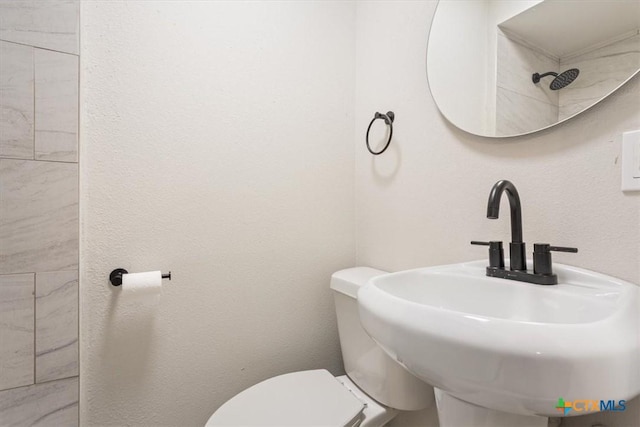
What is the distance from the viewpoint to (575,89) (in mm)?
690

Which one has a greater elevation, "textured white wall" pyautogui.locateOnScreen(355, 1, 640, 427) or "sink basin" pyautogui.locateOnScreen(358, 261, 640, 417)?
"textured white wall" pyautogui.locateOnScreen(355, 1, 640, 427)

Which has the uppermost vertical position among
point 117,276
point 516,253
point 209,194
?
point 209,194

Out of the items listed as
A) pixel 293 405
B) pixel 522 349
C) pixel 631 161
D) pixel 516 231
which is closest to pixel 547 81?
pixel 631 161

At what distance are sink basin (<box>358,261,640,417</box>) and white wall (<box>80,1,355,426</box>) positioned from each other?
0.70 metres

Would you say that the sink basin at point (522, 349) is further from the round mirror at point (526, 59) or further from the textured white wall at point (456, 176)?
the round mirror at point (526, 59)

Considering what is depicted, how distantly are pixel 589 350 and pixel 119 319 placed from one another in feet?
3.65

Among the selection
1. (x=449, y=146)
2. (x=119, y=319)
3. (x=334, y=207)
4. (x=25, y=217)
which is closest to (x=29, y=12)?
(x=25, y=217)

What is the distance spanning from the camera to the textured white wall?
64cm

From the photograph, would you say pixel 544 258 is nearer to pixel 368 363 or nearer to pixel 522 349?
pixel 522 349

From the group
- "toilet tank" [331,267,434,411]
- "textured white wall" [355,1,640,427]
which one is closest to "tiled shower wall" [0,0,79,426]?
"toilet tank" [331,267,434,411]

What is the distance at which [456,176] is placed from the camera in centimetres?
95

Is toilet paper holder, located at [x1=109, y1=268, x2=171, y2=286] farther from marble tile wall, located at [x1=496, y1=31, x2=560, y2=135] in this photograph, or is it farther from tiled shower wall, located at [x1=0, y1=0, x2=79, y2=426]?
marble tile wall, located at [x1=496, y1=31, x2=560, y2=135]

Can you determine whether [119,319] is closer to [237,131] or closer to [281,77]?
[237,131]

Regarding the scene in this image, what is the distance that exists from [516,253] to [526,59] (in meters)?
0.48
